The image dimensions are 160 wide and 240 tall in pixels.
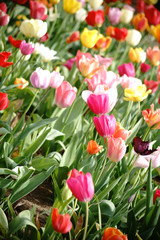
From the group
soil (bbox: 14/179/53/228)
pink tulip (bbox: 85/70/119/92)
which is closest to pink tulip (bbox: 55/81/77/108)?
pink tulip (bbox: 85/70/119/92)

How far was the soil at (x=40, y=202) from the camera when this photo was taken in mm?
1287

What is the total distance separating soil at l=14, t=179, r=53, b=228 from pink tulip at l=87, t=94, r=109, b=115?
407mm

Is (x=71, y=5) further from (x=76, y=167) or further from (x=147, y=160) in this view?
(x=147, y=160)

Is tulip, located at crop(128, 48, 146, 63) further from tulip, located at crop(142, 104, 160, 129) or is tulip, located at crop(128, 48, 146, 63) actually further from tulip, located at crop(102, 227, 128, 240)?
tulip, located at crop(102, 227, 128, 240)

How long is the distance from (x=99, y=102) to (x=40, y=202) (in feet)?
1.54

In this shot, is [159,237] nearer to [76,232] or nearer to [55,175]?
[76,232]

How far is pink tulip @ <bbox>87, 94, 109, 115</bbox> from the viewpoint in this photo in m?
1.21

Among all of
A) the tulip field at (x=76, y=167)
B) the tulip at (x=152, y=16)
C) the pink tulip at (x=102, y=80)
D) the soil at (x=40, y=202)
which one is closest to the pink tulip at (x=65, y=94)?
the tulip field at (x=76, y=167)

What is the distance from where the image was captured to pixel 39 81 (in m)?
1.34

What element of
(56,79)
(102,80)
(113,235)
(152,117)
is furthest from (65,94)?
(113,235)

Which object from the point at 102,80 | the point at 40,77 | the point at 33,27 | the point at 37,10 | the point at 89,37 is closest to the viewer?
the point at 40,77

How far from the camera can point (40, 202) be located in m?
1.37

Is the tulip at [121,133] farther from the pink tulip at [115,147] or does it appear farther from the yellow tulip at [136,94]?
the yellow tulip at [136,94]

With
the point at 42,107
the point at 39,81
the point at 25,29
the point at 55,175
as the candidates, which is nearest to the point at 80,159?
the point at 55,175
